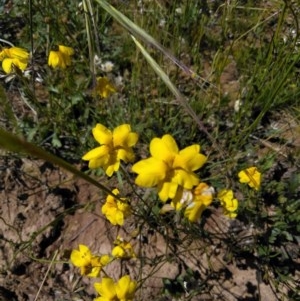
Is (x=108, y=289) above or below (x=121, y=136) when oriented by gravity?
below

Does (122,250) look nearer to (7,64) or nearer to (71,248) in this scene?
(71,248)

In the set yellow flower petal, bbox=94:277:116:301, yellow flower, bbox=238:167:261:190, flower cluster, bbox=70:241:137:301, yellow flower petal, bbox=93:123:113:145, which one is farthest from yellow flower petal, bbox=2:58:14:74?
yellow flower, bbox=238:167:261:190

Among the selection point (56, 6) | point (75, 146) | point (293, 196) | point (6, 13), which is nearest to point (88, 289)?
point (75, 146)

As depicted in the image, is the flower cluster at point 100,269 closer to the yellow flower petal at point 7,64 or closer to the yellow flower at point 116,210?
the yellow flower at point 116,210

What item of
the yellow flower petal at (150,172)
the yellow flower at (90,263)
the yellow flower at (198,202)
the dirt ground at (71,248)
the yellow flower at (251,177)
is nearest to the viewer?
the yellow flower petal at (150,172)

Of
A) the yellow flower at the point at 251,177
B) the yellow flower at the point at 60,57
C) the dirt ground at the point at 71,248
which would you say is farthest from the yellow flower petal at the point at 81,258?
the yellow flower at the point at 60,57

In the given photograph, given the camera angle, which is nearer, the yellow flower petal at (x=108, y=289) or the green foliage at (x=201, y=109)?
the yellow flower petal at (x=108, y=289)

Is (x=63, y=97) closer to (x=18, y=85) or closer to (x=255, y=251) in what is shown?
(x=18, y=85)

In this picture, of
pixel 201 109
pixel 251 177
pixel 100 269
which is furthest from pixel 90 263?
pixel 201 109
